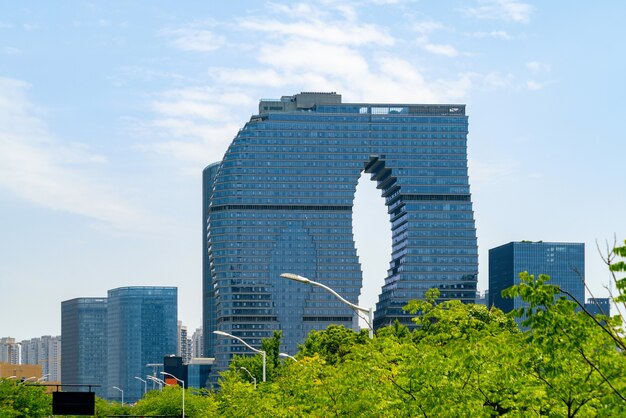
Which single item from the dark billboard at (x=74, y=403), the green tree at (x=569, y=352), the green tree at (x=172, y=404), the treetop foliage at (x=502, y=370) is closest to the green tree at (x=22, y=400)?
the dark billboard at (x=74, y=403)

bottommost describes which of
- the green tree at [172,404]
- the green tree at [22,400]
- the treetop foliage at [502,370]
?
the green tree at [172,404]

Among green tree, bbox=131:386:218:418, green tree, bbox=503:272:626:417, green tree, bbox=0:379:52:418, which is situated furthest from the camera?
green tree, bbox=131:386:218:418

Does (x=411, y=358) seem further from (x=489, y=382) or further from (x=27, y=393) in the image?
(x=27, y=393)

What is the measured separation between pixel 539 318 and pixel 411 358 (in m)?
10.0

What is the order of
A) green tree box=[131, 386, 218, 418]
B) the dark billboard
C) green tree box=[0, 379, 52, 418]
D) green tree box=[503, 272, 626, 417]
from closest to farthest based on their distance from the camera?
green tree box=[503, 272, 626, 417] < the dark billboard < green tree box=[0, 379, 52, 418] < green tree box=[131, 386, 218, 418]

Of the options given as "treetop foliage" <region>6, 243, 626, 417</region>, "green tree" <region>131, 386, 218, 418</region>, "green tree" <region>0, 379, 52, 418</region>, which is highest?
"treetop foliage" <region>6, 243, 626, 417</region>

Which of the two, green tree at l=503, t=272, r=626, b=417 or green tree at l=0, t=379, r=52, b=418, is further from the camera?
green tree at l=0, t=379, r=52, b=418

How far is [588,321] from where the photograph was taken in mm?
24266

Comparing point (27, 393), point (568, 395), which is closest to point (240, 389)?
point (568, 395)

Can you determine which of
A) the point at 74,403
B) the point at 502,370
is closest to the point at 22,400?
the point at 74,403

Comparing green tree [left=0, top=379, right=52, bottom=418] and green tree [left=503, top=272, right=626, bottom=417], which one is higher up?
green tree [left=503, top=272, right=626, bottom=417]

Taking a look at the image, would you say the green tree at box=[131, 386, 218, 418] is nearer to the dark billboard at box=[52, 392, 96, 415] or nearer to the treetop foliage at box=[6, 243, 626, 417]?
the dark billboard at box=[52, 392, 96, 415]

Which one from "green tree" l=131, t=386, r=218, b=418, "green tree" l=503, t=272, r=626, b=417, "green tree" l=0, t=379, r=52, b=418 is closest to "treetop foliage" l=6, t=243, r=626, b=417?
"green tree" l=503, t=272, r=626, b=417

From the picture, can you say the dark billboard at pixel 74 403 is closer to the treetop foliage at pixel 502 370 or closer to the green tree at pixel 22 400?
the green tree at pixel 22 400
